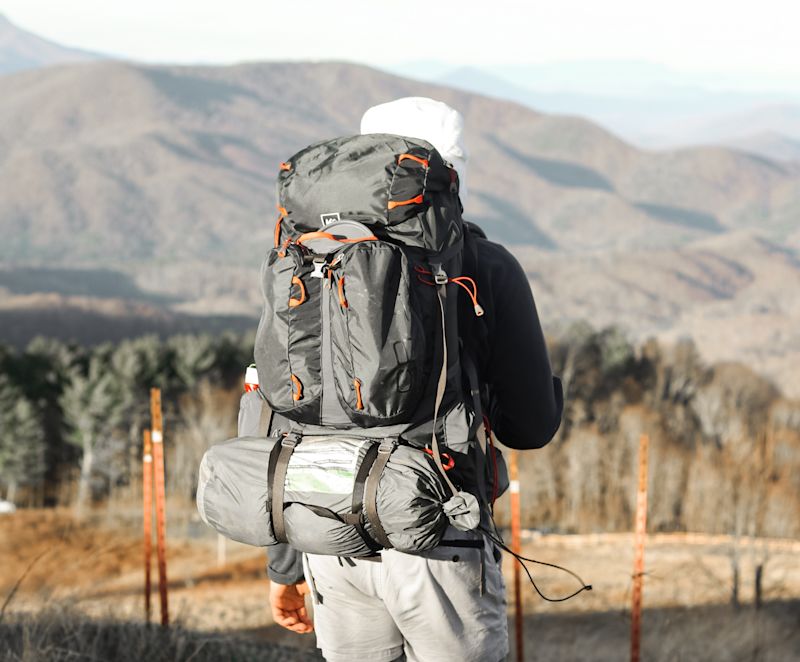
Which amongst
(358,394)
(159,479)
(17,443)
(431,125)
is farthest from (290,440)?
(17,443)

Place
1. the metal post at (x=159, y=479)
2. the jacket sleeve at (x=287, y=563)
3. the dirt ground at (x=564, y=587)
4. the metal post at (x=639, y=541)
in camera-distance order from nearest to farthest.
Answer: the jacket sleeve at (x=287, y=563) → the metal post at (x=159, y=479) → the metal post at (x=639, y=541) → the dirt ground at (x=564, y=587)

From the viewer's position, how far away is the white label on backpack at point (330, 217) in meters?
2.12

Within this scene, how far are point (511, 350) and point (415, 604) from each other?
590 mm

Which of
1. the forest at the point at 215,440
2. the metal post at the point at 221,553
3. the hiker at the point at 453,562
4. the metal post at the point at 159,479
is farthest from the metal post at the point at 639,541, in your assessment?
the forest at the point at 215,440

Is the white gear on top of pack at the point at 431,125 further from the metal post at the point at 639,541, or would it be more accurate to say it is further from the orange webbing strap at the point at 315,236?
the metal post at the point at 639,541

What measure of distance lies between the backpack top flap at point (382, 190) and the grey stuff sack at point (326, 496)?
18.0 inches

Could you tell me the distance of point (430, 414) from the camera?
2102 mm

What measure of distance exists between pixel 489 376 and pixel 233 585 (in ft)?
111

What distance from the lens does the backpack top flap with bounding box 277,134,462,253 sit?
207 centimetres

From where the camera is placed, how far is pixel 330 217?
2131 millimetres

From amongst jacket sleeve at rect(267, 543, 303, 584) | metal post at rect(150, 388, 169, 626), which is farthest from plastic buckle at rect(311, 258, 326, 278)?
metal post at rect(150, 388, 169, 626)

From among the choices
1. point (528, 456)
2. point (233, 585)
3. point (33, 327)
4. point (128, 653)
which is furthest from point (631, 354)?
point (33, 327)

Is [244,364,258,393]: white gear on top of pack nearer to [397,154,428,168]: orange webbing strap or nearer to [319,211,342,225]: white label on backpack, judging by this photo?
[319,211,342,225]: white label on backpack

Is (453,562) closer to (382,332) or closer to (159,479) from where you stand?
(382,332)
